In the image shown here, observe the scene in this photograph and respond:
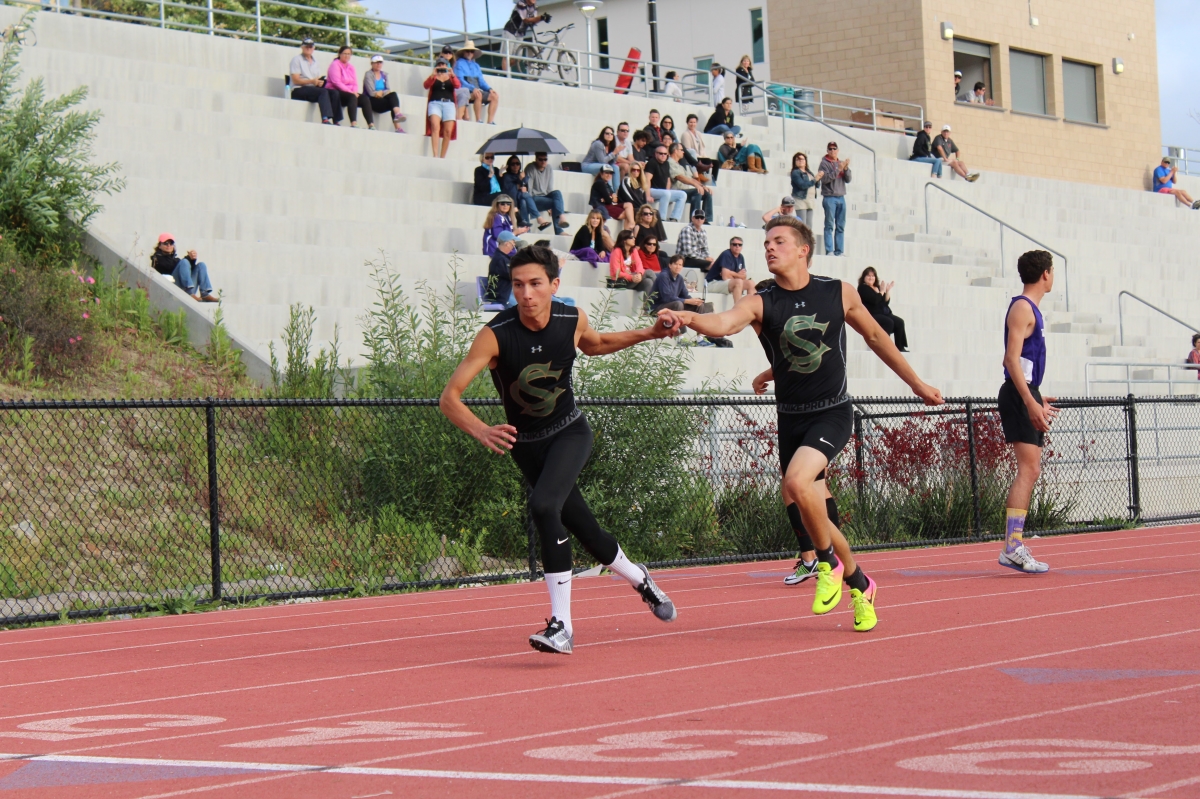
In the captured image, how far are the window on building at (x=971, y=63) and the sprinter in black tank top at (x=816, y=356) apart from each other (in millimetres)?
36496

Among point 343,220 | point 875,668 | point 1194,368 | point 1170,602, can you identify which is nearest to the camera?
point 875,668

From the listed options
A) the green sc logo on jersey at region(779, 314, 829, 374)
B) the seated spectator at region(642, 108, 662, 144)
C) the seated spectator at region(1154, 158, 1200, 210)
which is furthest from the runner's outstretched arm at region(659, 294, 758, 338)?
the seated spectator at region(1154, 158, 1200, 210)

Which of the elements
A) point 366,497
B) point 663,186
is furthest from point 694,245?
point 366,497

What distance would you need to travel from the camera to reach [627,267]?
21906 mm

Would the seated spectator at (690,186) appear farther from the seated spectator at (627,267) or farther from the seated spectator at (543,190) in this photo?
the seated spectator at (627,267)

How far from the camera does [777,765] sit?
4859mm

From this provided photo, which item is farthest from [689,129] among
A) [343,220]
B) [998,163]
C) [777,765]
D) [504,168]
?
[777,765]

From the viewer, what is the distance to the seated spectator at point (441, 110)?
24.7 m

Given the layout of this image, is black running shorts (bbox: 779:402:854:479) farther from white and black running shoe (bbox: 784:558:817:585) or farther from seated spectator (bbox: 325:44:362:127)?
seated spectator (bbox: 325:44:362:127)

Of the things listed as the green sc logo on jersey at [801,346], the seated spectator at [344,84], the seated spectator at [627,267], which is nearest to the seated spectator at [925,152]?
the seated spectator at [627,267]

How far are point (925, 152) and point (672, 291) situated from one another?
54.2ft

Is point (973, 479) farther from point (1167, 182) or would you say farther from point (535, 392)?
point (1167, 182)

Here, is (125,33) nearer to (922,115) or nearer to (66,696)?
(66,696)

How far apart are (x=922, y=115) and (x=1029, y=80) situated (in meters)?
5.52
